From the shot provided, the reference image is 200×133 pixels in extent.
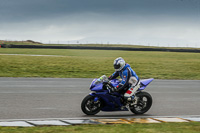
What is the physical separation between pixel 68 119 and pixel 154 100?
472cm

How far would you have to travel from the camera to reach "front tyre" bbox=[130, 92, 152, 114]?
964 centimetres

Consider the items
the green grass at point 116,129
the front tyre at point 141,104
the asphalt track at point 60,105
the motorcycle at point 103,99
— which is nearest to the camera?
the green grass at point 116,129

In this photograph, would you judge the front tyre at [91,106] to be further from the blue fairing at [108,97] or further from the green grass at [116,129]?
the green grass at [116,129]

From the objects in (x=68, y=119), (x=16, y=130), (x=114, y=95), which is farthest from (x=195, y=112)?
(x=16, y=130)

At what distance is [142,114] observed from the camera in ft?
31.8

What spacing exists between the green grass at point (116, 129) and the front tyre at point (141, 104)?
180 centimetres

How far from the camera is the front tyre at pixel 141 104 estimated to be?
31.6 ft

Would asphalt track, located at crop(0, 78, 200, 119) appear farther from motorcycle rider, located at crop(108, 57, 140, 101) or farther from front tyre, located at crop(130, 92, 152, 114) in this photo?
motorcycle rider, located at crop(108, 57, 140, 101)

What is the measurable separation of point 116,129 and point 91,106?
2008 millimetres

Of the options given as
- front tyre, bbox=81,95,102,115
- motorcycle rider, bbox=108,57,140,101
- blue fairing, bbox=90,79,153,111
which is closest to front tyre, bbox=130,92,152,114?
motorcycle rider, bbox=108,57,140,101

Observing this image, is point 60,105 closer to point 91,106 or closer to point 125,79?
point 91,106

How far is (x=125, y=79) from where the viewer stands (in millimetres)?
9133

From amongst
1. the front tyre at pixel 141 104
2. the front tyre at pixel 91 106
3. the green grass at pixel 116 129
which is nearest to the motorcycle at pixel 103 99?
the front tyre at pixel 91 106

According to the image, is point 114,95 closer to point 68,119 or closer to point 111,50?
point 68,119
